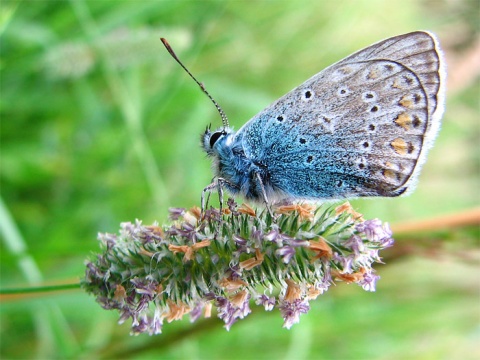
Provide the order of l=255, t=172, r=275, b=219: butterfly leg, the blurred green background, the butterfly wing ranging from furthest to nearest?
the blurred green background < the butterfly wing < l=255, t=172, r=275, b=219: butterfly leg

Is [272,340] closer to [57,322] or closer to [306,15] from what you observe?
[57,322]

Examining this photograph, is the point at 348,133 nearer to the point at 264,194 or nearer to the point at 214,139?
the point at 264,194

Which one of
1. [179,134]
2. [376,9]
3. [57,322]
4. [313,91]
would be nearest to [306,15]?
[376,9]

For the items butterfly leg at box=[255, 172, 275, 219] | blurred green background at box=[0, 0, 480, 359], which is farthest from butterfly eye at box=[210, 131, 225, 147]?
blurred green background at box=[0, 0, 480, 359]

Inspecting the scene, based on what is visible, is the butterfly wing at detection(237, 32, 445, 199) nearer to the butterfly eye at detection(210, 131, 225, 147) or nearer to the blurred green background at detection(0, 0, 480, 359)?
the butterfly eye at detection(210, 131, 225, 147)

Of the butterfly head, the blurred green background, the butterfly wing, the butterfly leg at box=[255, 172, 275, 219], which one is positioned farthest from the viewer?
the blurred green background

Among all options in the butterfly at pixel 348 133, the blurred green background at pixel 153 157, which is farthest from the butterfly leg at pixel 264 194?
the blurred green background at pixel 153 157

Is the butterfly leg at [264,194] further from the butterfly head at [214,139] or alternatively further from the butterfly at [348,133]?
the butterfly head at [214,139]
